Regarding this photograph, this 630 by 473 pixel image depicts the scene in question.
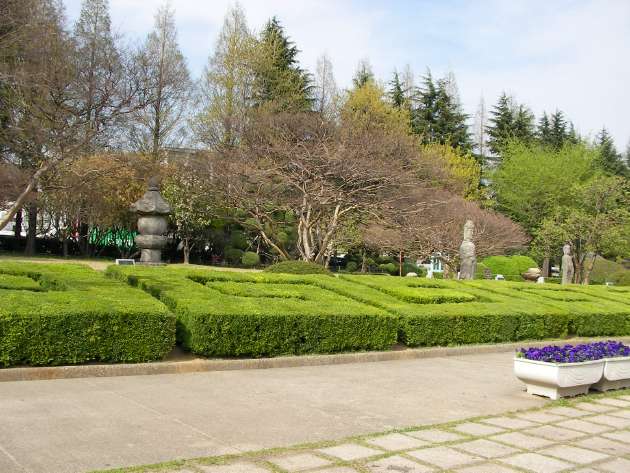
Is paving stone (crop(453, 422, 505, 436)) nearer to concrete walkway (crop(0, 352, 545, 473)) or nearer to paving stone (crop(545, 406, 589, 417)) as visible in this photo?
concrete walkway (crop(0, 352, 545, 473))

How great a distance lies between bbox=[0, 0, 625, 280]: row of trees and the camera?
25125mm

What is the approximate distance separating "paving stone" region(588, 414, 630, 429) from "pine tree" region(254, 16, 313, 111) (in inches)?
1159

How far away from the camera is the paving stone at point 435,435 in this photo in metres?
5.55

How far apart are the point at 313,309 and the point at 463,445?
4.92 meters

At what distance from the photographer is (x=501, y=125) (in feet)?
176

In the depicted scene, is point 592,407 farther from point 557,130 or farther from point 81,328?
point 557,130

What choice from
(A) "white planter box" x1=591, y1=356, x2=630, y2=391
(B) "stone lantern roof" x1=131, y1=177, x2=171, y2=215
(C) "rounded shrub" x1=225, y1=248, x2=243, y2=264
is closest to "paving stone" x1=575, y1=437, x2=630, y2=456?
(A) "white planter box" x1=591, y1=356, x2=630, y2=391

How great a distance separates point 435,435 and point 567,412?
2143 millimetres

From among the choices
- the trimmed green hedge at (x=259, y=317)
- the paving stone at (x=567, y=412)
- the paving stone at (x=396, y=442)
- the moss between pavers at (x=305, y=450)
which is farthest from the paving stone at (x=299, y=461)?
the trimmed green hedge at (x=259, y=317)

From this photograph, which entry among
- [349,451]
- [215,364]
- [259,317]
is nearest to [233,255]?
[259,317]

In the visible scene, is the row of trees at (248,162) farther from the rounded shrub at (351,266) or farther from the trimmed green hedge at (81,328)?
the trimmed green hedge at (81,328)

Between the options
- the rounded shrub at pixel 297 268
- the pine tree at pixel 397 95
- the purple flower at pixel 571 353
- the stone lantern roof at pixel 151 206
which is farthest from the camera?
the pine tree at pixel 397 95

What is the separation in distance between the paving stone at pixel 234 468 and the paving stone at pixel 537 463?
1.94 metres

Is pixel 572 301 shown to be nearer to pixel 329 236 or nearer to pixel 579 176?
pixel 329 236
